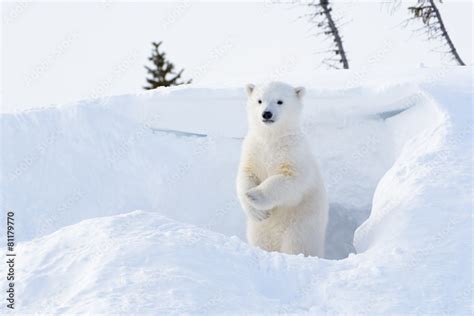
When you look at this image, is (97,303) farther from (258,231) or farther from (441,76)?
(441,76)

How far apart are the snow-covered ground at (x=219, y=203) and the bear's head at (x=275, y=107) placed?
94 centimetres

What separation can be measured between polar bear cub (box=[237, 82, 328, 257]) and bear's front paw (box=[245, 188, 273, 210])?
3.1 inches

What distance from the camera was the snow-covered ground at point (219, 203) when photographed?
11.3 ft

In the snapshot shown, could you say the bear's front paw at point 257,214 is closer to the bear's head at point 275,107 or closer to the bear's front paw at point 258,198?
the bear's front paw at point 258,198

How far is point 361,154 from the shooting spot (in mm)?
7207

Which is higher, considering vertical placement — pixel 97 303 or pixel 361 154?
pixel 361 154

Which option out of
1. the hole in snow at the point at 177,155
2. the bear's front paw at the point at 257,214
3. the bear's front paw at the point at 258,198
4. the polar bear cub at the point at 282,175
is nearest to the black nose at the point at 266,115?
Answer: the polar bear cub at the point at 282,175

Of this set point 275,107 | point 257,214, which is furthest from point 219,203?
point 275,107

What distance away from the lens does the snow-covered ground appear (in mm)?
3432

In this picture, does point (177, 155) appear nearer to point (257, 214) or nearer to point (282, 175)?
point (257, 214)

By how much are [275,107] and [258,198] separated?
0.79m

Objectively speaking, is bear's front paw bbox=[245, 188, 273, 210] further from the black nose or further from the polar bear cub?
the black nose

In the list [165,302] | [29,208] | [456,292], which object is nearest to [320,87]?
[29,208]

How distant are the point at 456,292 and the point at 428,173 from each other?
4.87 ft
